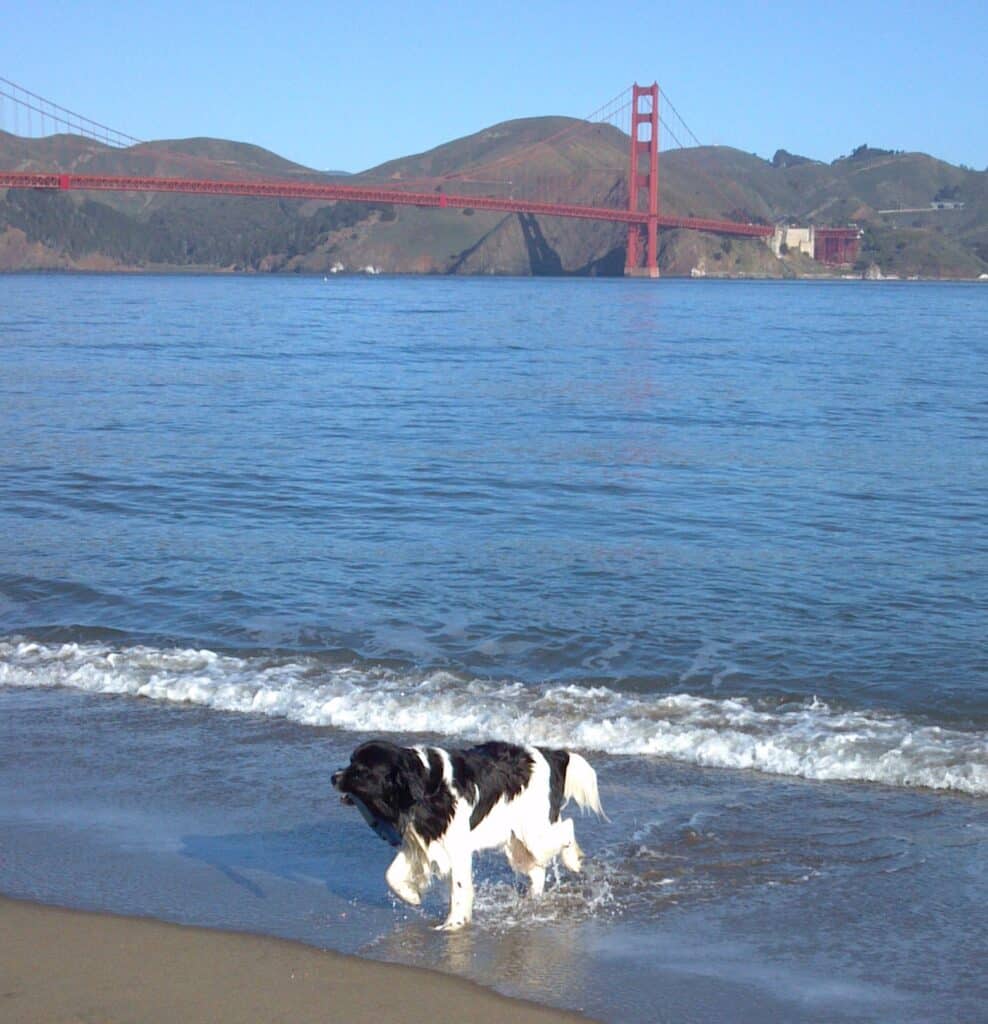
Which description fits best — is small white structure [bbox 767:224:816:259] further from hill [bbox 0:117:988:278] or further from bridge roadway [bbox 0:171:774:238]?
bridge roadway [bbox 0:171:774:238]

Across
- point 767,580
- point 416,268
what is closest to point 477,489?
point 767,580

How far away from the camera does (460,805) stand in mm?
3760

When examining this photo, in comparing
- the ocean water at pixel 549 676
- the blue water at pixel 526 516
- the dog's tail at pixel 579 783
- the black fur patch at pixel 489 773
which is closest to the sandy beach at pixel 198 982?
the ocean water at pixel 549 676

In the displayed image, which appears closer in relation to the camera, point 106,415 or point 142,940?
point 142,940

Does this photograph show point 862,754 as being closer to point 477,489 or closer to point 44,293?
point 477,489

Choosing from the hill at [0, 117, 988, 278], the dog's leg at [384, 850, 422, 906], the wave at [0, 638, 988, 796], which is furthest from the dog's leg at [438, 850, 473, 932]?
→ the hill at [0, 117, 988, 278]

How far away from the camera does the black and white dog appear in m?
3.66

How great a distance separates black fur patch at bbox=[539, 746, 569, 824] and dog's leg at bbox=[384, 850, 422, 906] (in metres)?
0.47

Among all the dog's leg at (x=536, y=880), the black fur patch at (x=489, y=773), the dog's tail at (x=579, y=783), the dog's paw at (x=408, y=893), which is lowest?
the dog's leg at (x=536, y=880)

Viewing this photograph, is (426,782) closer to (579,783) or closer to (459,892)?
(459,892)

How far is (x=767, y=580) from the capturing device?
878 centimetres

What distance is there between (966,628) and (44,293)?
203ft

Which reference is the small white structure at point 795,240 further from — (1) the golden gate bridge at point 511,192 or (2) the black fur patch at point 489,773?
(2) the black fur patch at point 489,773

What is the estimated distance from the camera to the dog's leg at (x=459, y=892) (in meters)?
3.79
